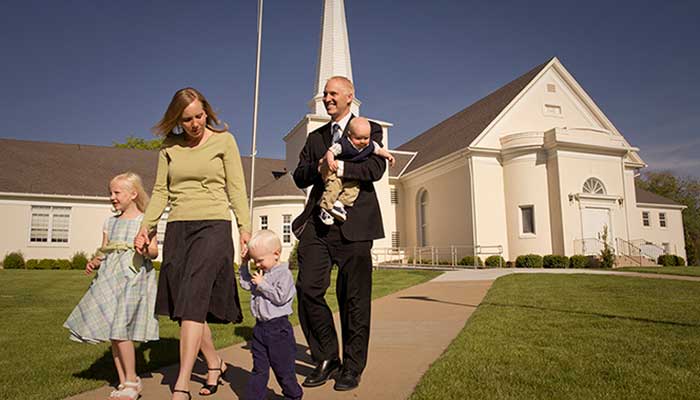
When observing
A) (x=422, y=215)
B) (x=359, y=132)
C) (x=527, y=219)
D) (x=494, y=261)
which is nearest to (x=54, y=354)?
(x=359, y=132)

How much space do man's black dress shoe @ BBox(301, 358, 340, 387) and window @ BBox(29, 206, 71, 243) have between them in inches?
1005

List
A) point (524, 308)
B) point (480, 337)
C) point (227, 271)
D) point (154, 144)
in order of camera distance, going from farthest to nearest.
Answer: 1. point (154, 144)
2. point (524, 308)
3. point (480, 337)
4. point (227, 271)

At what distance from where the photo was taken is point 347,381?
3424 millimetres

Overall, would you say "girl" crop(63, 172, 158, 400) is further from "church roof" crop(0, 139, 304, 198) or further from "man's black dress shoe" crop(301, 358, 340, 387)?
"church roof" crop(0, 139, 304, 198)

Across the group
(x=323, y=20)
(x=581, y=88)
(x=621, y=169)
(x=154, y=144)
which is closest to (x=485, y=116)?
(x=581, y=88)

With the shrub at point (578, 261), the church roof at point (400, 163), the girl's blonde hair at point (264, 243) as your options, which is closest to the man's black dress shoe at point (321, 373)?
the girl's blonde hair at point (264, 243)

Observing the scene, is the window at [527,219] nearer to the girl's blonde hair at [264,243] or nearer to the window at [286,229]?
the window at [286,229]

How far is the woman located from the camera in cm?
321

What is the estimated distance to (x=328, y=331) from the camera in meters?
3.74

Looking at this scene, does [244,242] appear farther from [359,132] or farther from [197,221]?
[359,132]

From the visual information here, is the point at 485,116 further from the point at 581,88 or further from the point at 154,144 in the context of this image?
the point at 154,144

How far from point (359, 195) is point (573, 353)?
7.75 feet

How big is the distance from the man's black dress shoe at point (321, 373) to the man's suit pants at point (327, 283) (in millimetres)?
50

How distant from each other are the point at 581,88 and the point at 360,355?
26.9 metres
